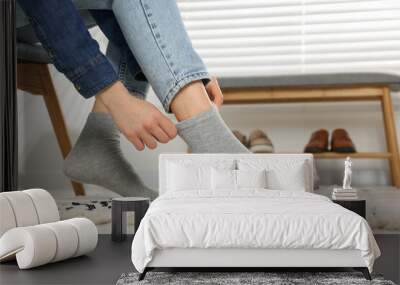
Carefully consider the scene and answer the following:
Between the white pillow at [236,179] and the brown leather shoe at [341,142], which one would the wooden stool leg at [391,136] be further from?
the white pillow at [236,179]

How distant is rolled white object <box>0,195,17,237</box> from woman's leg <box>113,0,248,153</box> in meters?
1.17

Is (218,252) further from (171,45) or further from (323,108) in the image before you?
(323,108)

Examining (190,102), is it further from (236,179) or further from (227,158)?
(236,179)

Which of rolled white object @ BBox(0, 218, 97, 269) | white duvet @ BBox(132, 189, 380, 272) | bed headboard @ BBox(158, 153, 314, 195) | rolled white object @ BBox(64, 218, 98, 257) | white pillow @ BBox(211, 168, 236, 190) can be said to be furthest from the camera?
bed headboard @ BBox(158, 153, 314, 195)

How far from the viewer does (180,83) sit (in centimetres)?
361

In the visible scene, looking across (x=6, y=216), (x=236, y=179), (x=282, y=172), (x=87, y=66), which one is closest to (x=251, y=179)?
(x=236, y=179)

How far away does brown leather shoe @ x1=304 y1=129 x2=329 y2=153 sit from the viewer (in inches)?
156

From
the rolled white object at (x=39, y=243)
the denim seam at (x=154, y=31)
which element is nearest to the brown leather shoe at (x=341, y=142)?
the denim seam at (x=154, y=31)

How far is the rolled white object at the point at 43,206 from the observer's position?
3.16 m

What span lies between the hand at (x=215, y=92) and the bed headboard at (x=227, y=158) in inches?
15.6

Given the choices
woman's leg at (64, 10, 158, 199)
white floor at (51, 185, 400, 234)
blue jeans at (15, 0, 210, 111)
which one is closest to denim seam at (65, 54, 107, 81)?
blue jeans at (15, 0, 210, 111)

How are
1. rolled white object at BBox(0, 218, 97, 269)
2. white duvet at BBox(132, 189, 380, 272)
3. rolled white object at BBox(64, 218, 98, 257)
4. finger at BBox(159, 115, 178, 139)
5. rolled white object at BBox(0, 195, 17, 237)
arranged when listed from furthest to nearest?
1. finger at BBox(159, 115, 178, 139)
2. rolled white object at BBox(64, 218, 98, 257)
3. rolled white object at BBox(0, 195, 17, 237)
4. rolled white object at BBox(0, 218, 97, 269)
5. white duvet at BBox(132, 189, 380, 272)

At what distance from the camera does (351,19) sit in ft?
13.2

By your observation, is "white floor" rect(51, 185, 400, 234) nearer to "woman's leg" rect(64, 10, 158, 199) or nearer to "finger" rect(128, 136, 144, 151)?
"woman's leg" rect(64, 10, 158, 199)
